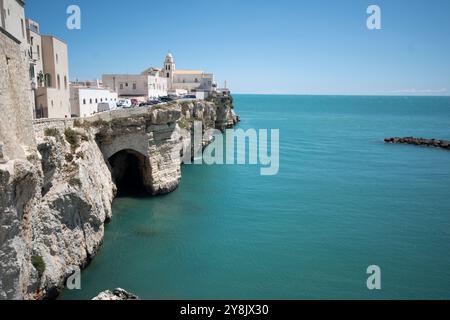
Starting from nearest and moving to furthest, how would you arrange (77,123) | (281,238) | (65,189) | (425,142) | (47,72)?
(65,189)
(281,238)
(77,123)
(47,72)
(425,142)

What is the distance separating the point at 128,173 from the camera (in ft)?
97.5

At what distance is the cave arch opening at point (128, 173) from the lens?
27.8 metres

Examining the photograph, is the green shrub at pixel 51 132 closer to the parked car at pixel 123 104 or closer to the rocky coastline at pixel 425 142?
the parked car at pixel 123 104

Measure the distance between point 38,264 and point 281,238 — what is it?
12574 millimetres

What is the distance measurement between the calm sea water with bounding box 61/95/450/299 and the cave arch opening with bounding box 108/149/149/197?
186cm

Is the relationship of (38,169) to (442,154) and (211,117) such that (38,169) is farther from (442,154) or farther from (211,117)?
(442,154)

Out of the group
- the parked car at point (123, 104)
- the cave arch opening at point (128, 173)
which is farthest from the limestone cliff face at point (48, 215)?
the parked car at point (123, 104)

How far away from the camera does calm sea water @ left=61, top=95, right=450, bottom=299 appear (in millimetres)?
16203

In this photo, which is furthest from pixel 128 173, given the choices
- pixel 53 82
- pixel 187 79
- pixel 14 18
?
pixel 187 79

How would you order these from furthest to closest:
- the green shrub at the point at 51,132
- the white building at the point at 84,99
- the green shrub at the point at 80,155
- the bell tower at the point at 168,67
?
the bell tower at the point at 168,67 → the white building at the point at 84,99 → the green shrub at the point at 80,155 → the green shrub at the point at 51,132

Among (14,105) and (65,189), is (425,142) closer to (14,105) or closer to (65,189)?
(65,189)

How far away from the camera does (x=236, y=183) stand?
32.9m

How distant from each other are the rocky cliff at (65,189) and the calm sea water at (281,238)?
4.90 ft
